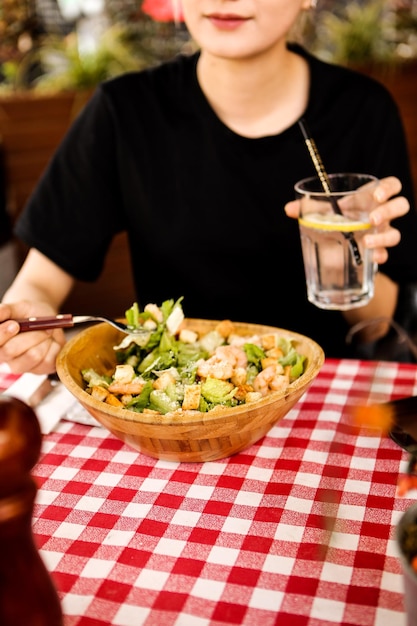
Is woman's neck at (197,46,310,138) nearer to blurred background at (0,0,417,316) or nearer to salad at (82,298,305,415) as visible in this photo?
salad at (82,298,305,415)

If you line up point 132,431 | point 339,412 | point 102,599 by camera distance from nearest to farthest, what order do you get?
point 102,599
point 132,431
point 339,412

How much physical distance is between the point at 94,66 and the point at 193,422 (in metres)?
3.37

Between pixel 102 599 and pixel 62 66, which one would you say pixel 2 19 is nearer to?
pixel 62 66

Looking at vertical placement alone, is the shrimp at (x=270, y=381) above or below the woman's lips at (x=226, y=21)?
below

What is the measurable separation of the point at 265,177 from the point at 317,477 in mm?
941

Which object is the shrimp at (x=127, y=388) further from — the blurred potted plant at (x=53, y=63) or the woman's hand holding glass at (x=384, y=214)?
the blurred potted plant at (x=53, y=63)

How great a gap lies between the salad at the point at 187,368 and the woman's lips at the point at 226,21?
2.26 ft

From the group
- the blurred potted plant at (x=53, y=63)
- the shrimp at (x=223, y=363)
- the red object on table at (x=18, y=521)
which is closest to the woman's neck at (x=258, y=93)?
the shrimp at (x=223, y=363)

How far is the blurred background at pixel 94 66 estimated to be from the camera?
3.89 meters

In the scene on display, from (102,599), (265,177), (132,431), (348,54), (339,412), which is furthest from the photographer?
(348,54)

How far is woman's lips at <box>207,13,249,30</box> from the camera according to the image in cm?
158

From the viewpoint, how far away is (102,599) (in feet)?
2.85

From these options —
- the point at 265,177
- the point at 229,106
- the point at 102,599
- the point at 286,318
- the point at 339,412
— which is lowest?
the point at 286,318

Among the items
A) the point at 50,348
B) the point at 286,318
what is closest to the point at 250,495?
the point at 50,348
